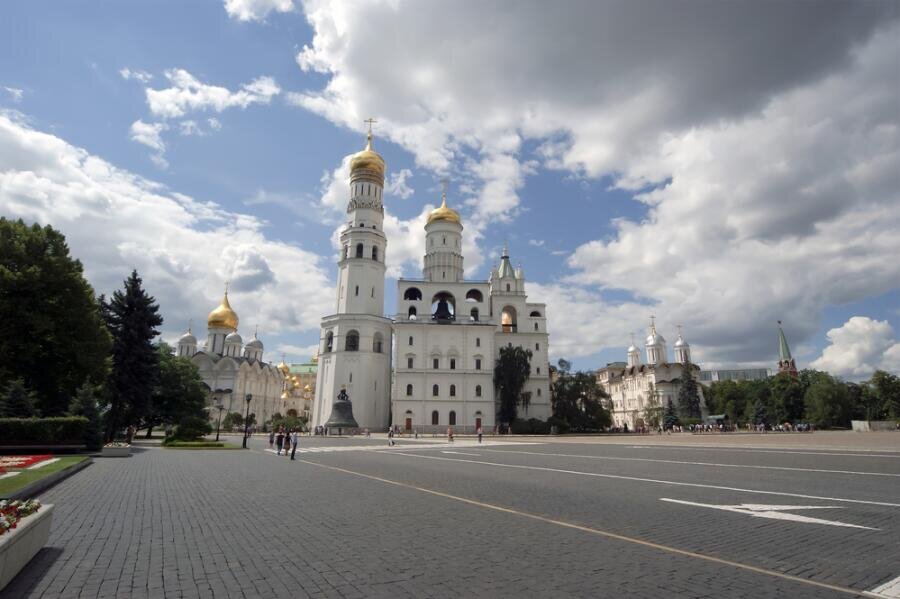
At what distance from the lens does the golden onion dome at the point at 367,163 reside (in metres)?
64.4

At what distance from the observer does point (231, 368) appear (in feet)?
276

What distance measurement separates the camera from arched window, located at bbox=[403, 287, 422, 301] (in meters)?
63.1

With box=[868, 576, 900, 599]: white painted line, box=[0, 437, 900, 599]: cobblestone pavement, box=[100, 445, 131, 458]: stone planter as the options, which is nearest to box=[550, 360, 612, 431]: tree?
box=[100, 445, 131, 458]: stone planter

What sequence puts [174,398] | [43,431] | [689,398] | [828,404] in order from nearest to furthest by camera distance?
1. [43,431]
2. [174,398]
3. [828,404]
4. [689,398]

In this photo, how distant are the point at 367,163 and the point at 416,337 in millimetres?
23782

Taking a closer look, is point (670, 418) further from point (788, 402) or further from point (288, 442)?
point (288, 442)

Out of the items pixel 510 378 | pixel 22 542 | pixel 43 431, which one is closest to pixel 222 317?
pixel 510 378

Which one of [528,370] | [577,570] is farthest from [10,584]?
[528,370]

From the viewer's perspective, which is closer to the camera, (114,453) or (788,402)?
(114,453)

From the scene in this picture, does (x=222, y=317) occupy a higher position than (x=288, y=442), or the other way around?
(x=222, y=317)

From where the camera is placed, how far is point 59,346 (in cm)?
2709

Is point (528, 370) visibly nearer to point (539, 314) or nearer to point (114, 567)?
point (539, 314)

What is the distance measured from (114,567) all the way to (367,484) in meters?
7.41

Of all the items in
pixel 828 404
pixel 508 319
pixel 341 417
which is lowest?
pixel 341 417
